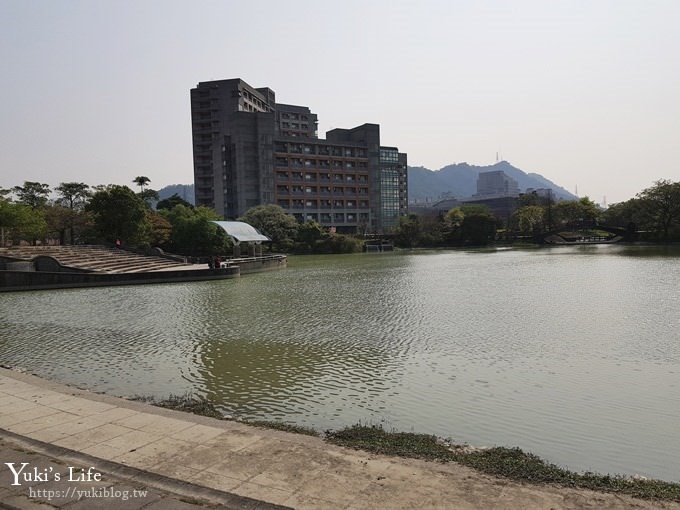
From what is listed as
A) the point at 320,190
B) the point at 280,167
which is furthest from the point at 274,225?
the point at 320,190

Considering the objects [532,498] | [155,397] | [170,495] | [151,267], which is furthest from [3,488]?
[151,267]

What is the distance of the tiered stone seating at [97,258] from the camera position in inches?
1494

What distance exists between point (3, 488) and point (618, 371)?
11321mm

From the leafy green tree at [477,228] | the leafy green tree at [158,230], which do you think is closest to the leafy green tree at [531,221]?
the leafy green tree at [477,228]

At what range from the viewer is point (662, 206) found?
85.6 meters

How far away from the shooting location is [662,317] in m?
17.6

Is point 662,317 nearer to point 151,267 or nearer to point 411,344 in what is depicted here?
point 411,344

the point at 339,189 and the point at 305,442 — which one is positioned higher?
the point at 339,189

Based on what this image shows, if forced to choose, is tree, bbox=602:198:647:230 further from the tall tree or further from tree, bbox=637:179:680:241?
the tall tree

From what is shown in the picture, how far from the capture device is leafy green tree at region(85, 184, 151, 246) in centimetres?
4938

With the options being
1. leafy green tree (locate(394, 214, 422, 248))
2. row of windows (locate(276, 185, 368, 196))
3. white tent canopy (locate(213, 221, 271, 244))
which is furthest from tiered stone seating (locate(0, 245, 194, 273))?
row of windows (locate(276, 185, 368, 196))

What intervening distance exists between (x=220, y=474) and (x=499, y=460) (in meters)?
3.29

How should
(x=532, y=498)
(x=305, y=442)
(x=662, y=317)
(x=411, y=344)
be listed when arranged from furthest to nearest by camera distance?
(x=662, y=317) < (x=411, y=344) < (x=305, y=442) < (x=532, y=498)

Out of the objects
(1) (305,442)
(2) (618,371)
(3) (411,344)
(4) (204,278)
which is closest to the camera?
(1) (305,442)
